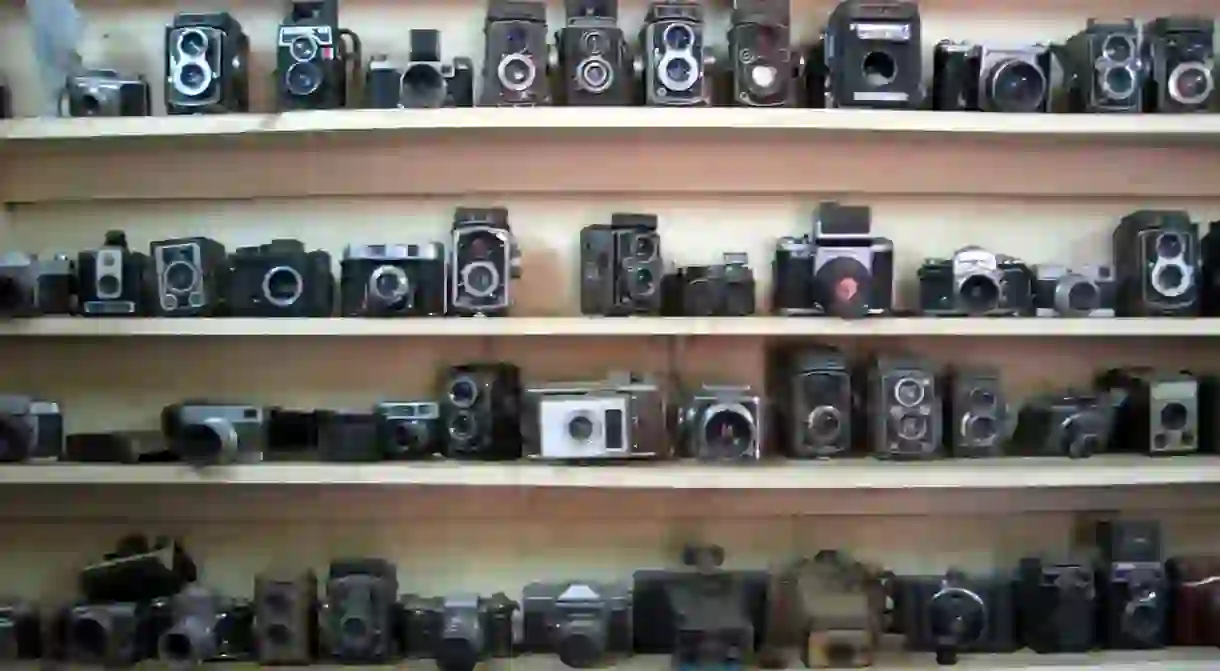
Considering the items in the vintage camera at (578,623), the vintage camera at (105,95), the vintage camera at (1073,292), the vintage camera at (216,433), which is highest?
the vintage camera at (105,95)

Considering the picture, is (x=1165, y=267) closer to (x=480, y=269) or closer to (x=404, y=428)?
(x=480, y=269)

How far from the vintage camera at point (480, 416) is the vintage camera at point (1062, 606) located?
105 cm

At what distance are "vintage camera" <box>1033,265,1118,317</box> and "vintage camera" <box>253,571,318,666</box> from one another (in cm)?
154

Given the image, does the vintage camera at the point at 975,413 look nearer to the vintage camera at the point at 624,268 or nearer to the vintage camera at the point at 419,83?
the vintage camera at the point at 624,268

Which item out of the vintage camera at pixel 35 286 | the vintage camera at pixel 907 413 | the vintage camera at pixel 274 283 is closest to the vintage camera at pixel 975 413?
the vintage camera at pixel 907 413

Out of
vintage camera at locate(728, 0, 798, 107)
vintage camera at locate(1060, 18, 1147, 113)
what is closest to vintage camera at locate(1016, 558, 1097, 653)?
vintage camera at locate(1060, 18, 1147, 113)

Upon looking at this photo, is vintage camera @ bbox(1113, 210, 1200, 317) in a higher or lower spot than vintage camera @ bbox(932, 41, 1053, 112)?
lower

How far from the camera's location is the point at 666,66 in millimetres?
2125

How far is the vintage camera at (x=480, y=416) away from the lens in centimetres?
216

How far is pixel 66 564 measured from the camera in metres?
2.44

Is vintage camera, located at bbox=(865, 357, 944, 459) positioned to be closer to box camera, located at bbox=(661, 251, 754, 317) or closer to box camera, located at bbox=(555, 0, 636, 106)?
box camera, located at bbox=(661, 251, 754, 317)

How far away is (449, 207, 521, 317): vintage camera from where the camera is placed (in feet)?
6.96

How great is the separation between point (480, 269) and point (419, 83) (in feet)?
1.22

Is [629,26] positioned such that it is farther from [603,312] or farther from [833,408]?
[833,408]
